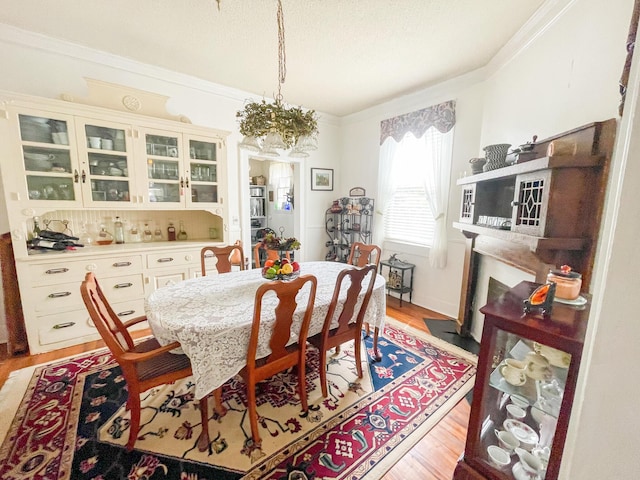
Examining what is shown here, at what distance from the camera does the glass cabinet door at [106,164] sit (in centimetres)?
241

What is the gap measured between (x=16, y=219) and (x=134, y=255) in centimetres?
86

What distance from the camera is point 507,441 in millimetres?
1122

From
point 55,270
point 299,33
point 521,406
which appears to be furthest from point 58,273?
point 521,406

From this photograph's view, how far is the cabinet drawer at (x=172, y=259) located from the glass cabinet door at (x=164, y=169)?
558mm

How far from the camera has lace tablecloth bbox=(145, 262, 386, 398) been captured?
1.30m

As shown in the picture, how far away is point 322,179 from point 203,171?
195 cm

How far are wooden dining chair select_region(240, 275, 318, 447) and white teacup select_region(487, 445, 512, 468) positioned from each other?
100 cm

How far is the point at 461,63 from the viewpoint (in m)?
2.58

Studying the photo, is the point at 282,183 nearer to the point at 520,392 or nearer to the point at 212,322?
the point at 212,322

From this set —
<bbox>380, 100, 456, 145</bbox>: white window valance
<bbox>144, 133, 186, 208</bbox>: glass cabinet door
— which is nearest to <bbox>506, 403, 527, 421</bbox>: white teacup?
<bbox>380, 100, 456, 145</bbox>: white window valance

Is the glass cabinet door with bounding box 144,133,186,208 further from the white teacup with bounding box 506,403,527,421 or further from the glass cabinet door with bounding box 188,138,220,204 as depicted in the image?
the white teacup with bounding box 506,403,527,421

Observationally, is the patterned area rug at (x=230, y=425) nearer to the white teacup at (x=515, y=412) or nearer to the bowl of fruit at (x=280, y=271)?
the white teacup at (x=515, y=412)

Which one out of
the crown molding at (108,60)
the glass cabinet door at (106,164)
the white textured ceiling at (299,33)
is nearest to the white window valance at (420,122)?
the white textured ceiling at (299,33)

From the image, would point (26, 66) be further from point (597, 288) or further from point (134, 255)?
point (597, 288)
